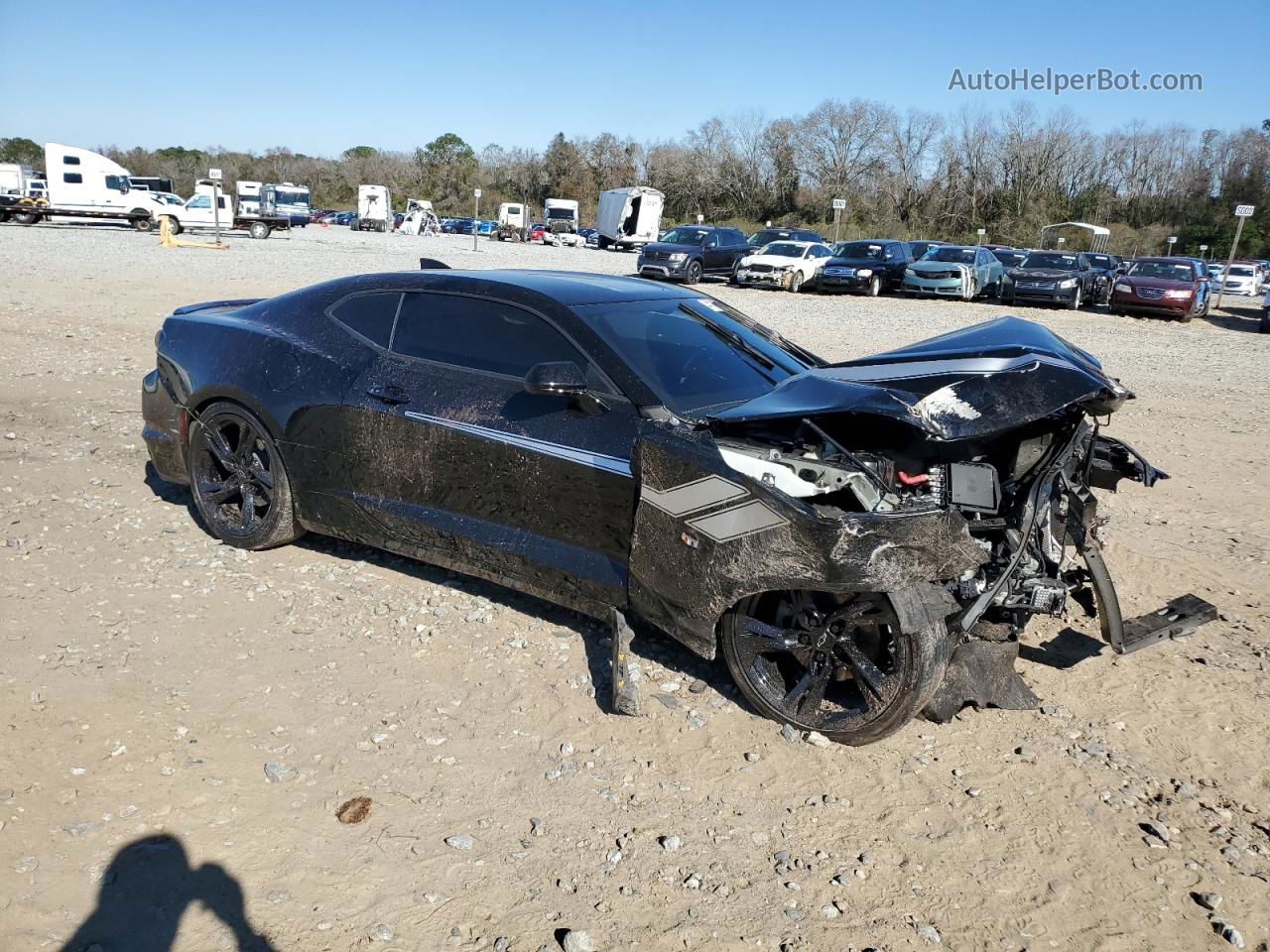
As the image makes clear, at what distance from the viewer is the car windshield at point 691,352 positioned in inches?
155

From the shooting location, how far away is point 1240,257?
54.1 meters

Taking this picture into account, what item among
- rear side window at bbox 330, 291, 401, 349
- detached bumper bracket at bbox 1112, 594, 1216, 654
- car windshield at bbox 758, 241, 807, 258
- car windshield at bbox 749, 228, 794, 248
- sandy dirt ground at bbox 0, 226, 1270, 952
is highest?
car windshield at bbox 749, 228, 794, 248

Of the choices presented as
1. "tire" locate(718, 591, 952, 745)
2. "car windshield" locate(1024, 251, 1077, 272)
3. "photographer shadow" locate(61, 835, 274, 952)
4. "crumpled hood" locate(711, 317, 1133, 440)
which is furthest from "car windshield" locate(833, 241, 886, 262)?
"photographer shadow" locate(61, 835, 274, 952)

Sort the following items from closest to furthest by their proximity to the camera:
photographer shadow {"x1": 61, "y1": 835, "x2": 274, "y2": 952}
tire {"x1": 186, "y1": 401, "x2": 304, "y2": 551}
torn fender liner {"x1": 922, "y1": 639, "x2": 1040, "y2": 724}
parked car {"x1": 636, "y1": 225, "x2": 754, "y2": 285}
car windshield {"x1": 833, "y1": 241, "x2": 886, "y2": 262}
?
photographer shadow {"x1": 61, "y1": 835, "x2": 274, "y2": 952} → torn fender liner {"x1": 922, "y1": 639, "x2": 1040, "y2": 724} → tire {"x1": 186, "y1": 401, "x2": 304, "y2": 551} → car windshield {"x1": 833, "y1": 241, "x2": 886, "y2": 262} → parked car {"x1": 636, "y1": 225, "x2": 754, "y2": 285}

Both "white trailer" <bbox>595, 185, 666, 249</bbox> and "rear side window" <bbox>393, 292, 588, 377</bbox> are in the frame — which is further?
"white trailer" <bbox>595, 185, 666, 249</bbox>

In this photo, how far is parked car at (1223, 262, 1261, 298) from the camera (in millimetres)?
34625

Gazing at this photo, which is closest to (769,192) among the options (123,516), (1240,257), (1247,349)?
(1240,257)

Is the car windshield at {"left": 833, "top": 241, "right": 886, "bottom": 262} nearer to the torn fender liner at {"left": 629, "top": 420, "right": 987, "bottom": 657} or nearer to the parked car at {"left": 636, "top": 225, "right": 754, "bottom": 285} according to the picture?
the parked car at {"left": 636, "top": 225, "right": 754, "bottom": 285}

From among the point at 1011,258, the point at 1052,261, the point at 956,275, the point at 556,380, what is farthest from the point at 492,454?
the point at 1011,258

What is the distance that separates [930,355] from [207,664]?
125 inches

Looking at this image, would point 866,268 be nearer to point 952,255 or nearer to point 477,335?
point 952,255

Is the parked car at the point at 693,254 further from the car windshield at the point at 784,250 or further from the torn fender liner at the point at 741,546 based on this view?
the torn fender liner at the point at 741,546

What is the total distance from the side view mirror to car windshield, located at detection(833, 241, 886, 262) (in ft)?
77.5

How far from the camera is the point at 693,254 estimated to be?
27.3 metres
